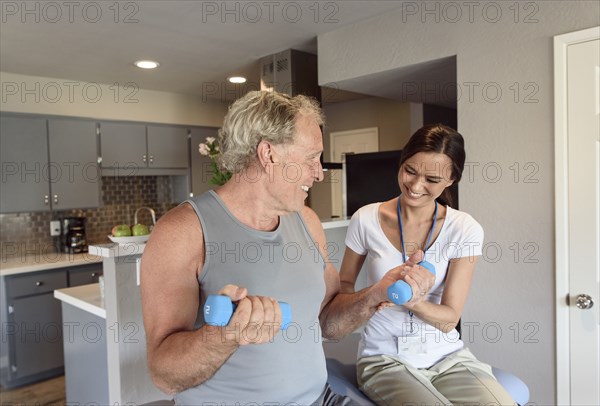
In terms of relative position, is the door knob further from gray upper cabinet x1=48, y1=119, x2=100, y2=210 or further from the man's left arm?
gray upper cabinet x1=48, y1=119, x2=100, y2=210

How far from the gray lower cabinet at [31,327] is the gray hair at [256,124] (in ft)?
9.95

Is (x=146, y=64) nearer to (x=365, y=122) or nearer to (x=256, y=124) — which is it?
(x=365, y=122)

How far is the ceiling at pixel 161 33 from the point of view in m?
2.52

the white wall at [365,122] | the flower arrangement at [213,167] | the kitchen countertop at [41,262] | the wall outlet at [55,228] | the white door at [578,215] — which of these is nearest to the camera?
the white door at [578,215]

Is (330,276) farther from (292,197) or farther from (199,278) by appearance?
(199,278)

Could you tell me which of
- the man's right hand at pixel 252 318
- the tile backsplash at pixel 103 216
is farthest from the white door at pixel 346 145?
the man's right hand at pixel 252 318

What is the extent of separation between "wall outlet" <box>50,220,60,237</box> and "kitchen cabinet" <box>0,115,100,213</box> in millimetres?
301

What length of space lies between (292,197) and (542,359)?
5.56 feet

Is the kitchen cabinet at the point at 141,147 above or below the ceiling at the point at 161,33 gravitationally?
below

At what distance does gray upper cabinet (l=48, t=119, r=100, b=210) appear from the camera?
4.02 meters

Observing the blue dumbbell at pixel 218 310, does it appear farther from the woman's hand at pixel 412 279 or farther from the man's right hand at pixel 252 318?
the woman's hand at pixel 412 279

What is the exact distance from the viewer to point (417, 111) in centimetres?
433

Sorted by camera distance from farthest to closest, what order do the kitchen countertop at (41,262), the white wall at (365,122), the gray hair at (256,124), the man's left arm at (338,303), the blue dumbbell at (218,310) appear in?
the white wall at (365,122) → the kitchen countertop at (41,262) → the man's left arm at (338,303) → the gray hair at (256,124) → the blue dumbbell at (218,310)

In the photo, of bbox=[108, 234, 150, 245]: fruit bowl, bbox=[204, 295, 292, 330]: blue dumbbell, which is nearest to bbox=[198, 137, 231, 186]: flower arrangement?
bbox=[108, 234, 150, 245]: fruit bowl
